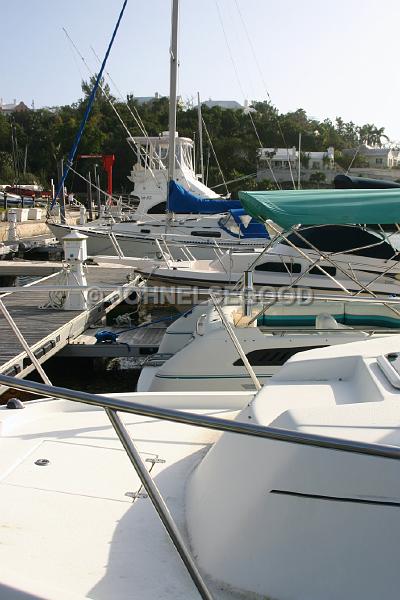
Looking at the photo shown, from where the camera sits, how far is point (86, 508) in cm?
264

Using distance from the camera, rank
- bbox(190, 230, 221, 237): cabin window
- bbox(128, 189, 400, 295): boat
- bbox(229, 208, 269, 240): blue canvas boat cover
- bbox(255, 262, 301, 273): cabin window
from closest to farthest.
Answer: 1. bbox(128, 189, 400, 295): boat
2. bbox(255, 262, 301, 273): cabin window
3. bbox(229, 208, 269, 240): blue canvas boat cover
4. bbox(190, 230, 221, 237): cabin window

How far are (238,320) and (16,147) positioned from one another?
53197 millimetres

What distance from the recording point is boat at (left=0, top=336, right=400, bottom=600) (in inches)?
80.6

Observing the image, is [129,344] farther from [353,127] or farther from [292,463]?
[353,127]

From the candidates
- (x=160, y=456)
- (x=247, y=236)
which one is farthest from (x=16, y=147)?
(x=160, y=456)

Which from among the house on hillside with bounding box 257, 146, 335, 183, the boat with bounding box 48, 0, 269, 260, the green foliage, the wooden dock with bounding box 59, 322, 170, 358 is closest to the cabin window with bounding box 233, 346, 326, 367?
the wooden dock with bounding box 59, 322, 170, 358

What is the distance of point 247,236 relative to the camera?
16359 mm

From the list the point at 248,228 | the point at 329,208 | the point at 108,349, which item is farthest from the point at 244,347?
the point at 248,228

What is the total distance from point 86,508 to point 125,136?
5350cm

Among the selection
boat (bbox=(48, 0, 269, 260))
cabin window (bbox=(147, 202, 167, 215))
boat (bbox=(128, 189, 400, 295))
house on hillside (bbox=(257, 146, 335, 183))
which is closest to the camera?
boat (bbox=(128, 189, 400, 295))

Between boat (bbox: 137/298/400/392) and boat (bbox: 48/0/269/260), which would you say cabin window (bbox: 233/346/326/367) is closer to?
boat (bbox: 137/298/400/392)

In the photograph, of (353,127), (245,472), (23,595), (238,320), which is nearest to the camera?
(23,595)

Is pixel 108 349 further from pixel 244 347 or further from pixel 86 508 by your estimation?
pixel 86 508

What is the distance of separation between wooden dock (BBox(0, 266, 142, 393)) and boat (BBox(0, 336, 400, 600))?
3596mm
